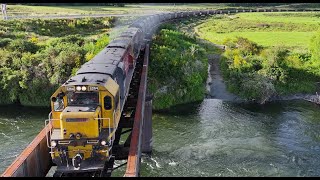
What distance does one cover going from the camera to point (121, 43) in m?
26.2

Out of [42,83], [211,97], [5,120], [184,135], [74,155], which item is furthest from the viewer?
[211,97]

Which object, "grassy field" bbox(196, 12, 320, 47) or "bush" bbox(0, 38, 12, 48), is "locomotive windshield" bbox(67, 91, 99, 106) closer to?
"bush" bbox(0, 38, 12, 48)

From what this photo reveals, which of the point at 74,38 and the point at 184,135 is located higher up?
the point at 74,38

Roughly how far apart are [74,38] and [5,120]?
16164 millimetres

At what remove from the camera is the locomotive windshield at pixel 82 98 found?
15.4m

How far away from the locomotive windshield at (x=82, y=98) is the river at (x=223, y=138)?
395 inches

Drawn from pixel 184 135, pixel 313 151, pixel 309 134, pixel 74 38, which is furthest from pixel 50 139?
pixel 74 38

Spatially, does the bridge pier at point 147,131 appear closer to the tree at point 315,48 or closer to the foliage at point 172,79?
the foliage at point 172,79

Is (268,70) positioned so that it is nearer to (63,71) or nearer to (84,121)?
(63,71)

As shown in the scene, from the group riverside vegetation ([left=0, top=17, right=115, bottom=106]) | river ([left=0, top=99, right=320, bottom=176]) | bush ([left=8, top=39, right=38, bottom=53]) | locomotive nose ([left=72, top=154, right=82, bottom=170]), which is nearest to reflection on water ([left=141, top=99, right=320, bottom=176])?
river ([left=0, top=99, right=320, bottom=176])

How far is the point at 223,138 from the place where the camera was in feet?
96.7

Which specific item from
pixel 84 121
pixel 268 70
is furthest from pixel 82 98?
pixel 268 70

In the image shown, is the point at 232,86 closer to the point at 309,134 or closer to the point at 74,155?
the point at 309,134

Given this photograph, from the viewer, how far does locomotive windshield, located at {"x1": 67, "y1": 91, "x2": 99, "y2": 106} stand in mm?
15430
